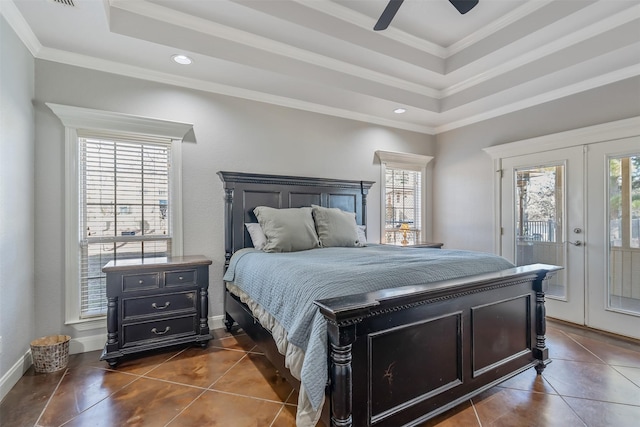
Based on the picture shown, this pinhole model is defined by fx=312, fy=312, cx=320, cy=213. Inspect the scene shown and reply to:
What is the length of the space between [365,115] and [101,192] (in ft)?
10.7

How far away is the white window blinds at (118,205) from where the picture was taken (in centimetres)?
284

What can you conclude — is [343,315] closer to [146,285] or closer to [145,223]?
[146,285]

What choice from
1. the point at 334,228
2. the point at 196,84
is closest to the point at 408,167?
the point at 334,228

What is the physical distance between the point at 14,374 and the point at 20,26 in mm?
2514

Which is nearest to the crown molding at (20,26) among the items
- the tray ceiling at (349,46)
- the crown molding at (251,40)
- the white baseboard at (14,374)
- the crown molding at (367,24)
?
the tray ceiling at (349,46)

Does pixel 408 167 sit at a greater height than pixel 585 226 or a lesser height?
greater

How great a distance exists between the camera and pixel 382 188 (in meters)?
4.59

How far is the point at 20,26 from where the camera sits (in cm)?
229

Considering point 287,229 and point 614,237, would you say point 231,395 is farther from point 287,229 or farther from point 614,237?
point 614,237

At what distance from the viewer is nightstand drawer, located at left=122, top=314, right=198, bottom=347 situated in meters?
2.55

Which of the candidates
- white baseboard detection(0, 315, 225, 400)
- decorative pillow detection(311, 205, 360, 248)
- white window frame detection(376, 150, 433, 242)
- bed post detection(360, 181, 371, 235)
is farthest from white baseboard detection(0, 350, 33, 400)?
white window frame detection(376, 150, 433, 242)

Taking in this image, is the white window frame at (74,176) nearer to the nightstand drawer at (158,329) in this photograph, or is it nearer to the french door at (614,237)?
the nightstand drawer at (158,329)

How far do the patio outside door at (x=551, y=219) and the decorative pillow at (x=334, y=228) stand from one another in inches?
86.0

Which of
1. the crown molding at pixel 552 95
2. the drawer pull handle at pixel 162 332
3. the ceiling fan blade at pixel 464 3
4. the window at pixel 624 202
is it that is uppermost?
the ceiling fan blade at pixel 464 3
